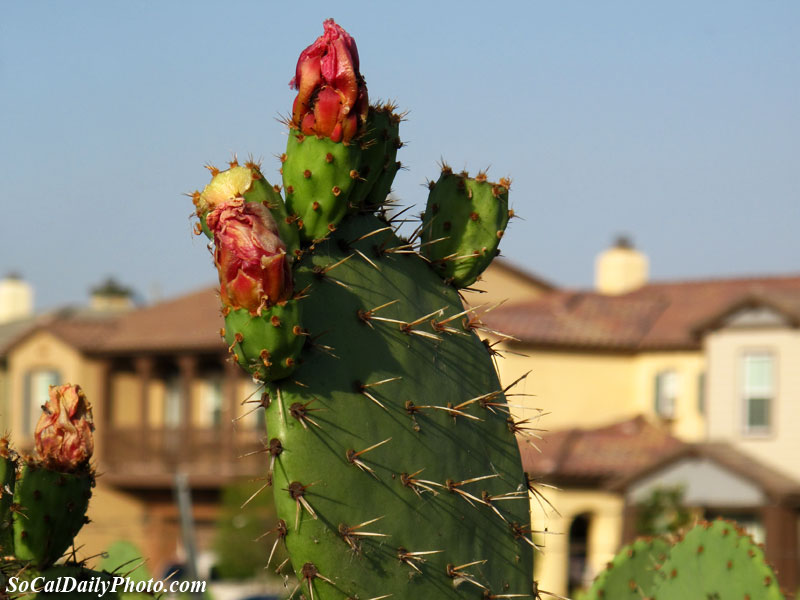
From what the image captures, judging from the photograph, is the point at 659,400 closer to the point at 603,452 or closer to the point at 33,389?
the point at 603,452

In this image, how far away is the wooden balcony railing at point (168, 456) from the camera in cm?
3338

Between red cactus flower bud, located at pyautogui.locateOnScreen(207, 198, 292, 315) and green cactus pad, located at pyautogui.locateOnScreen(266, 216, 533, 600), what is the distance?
0.22 metres

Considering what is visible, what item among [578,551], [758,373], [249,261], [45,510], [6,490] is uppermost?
[249,261]

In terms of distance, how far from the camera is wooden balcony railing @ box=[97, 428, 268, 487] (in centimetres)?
3338

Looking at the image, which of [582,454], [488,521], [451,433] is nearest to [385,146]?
[451,433]

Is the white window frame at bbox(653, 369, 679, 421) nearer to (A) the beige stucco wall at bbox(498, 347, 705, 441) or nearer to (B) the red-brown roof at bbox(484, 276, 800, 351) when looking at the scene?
(A) the beige stucco wall at bbox(498, 347, 705, 441)

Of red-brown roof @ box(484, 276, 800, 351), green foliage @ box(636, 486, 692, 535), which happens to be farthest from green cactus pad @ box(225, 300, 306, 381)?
red-brown roof @ box(484, 276, 800, 351)

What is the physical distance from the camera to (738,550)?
452 centimetres

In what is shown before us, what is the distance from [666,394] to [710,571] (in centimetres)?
2646

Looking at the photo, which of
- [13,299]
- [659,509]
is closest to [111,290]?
[13,299]

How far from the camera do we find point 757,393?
85.2 ft

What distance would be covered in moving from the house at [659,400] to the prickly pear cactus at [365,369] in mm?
17919

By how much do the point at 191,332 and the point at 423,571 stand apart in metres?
32.5

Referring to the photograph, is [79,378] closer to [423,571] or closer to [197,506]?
[197,506]
